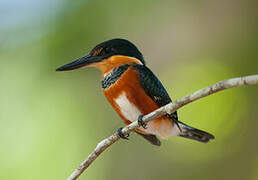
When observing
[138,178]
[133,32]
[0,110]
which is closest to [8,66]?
[0,110]

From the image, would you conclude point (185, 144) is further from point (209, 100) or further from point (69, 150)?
point (69, 150)

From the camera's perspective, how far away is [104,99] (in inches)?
208

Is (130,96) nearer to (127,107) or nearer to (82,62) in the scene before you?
(127,107)

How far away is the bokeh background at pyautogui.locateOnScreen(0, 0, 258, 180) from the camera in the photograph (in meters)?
4.22

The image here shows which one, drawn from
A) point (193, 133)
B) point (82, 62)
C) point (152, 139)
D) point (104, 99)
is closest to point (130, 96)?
point (82, 62)

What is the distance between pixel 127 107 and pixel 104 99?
2486mm

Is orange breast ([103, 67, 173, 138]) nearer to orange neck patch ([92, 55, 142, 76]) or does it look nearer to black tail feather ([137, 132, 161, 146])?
orange neck patch ([92, 55, 142, 76])

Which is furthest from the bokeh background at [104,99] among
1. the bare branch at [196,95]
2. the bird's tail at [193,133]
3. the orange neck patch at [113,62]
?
the bare branch at [196,95]

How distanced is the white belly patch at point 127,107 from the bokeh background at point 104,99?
1.06m

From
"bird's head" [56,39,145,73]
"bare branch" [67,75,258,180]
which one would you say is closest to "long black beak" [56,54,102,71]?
"bird's head" [56,39,145,73]

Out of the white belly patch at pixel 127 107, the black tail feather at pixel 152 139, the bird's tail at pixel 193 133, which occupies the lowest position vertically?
the bird's tail at pixel 193 133

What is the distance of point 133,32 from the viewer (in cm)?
546

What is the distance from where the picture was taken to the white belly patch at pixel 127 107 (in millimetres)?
2807

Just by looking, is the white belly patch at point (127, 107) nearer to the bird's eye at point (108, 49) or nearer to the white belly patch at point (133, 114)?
the white belly patch at point (133, 114)
